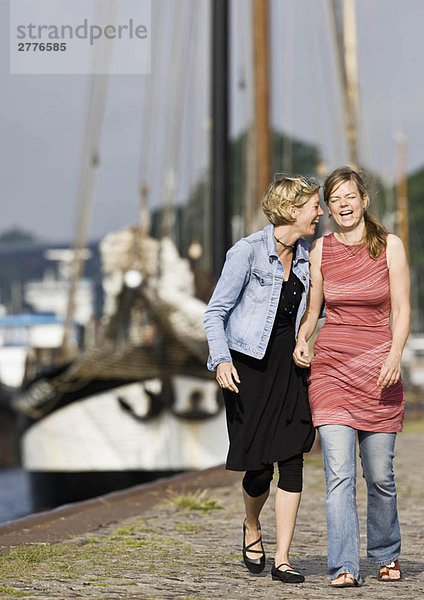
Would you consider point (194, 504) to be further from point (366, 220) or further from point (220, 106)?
point (220, 106)

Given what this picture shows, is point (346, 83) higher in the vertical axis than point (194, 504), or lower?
→ higher

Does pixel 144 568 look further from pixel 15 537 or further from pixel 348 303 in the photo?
pixel 348 303

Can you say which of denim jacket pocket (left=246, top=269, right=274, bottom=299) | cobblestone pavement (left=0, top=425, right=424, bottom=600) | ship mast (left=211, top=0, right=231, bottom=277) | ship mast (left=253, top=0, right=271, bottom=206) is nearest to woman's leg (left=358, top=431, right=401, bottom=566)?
cobblestone pavement (left=0, top=425, right=424, bottom=600)

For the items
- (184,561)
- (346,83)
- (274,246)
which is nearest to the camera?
(274,246)

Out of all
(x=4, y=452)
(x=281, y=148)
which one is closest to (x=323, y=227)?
(x=4, y=452)

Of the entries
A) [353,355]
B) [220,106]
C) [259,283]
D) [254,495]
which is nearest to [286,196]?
[259,283]

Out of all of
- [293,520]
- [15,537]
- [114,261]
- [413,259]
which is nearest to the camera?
[293,520]

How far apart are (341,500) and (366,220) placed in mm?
1127

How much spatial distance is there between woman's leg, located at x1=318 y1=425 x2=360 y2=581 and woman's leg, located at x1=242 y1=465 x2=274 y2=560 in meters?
0.29

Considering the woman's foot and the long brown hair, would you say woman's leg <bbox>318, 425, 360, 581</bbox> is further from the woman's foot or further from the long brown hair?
the long brown hair

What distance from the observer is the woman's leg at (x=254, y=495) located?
5020 mm

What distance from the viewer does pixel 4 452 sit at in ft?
102

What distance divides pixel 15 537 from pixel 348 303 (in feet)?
7.19

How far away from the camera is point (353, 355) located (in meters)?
4.83
